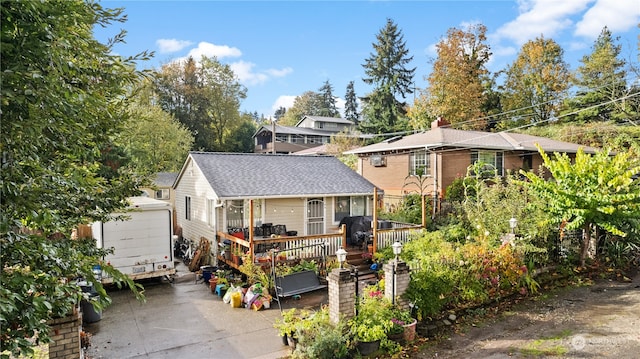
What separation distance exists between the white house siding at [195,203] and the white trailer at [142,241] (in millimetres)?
2058

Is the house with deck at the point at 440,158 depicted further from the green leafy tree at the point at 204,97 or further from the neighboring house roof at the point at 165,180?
the green leafy tree at the point at 204,97

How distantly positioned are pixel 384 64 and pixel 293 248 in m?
36.2

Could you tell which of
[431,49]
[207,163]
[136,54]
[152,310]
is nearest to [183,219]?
[207,163]

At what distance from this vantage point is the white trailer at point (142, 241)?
10914 mm

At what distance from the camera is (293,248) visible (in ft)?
36.7

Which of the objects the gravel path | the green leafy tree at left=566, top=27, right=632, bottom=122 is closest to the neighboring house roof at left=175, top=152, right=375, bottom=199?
the gravel path

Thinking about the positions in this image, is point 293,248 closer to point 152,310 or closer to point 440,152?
point 152,310

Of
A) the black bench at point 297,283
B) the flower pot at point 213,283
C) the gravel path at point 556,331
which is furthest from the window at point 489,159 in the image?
the flower pot at point 213,283

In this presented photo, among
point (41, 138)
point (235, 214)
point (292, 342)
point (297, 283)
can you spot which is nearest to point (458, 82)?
point (235, 214)

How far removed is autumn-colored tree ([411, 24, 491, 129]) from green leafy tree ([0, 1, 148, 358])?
31.1 metres

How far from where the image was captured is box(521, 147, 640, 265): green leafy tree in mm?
10789

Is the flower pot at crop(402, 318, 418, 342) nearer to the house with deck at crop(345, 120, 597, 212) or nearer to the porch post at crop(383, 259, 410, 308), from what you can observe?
the porch post at crop(383, 259, 410, 308)

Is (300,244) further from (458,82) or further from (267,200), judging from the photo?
(458,82)

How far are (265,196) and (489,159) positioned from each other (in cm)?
1326
